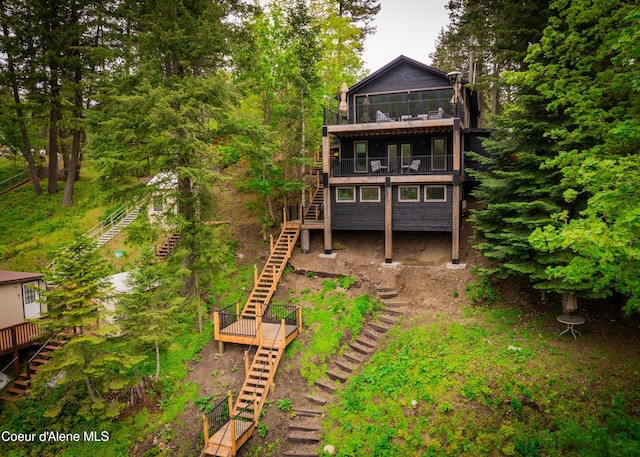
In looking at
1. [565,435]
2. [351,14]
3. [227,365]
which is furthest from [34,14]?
[565,435]

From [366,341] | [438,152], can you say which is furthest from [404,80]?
[366,341]

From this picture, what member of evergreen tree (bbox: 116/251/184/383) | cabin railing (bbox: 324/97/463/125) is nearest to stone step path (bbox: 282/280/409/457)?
evergreen tree (bbox: 116/251/184/383)

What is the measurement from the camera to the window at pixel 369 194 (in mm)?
20098

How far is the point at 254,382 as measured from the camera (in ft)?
42.1

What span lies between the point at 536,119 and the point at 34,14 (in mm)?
29795

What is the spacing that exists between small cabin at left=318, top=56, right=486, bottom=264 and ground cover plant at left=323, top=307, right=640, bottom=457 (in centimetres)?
683

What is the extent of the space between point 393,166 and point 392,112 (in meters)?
3.08

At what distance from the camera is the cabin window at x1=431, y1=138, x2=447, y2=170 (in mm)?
20172

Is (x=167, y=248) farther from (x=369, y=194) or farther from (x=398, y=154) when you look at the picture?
(x=398, y=154)

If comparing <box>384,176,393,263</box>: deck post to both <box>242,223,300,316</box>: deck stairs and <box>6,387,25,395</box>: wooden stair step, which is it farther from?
<box>6,387,25,395</box>: wooden stair step

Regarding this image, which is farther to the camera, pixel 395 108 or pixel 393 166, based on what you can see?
Answer: pixel 393 166

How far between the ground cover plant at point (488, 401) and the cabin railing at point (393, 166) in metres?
9.46

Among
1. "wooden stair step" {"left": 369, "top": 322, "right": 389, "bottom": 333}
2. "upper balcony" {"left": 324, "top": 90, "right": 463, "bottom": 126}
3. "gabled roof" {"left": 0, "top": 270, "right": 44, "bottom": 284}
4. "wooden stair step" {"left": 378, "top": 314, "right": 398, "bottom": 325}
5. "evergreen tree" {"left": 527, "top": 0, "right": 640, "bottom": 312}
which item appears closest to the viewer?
"evergreen tree" {"left": 527, "top": 0, "right": 640, "bottom": 312}

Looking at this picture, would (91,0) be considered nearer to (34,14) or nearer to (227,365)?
(34,14)
